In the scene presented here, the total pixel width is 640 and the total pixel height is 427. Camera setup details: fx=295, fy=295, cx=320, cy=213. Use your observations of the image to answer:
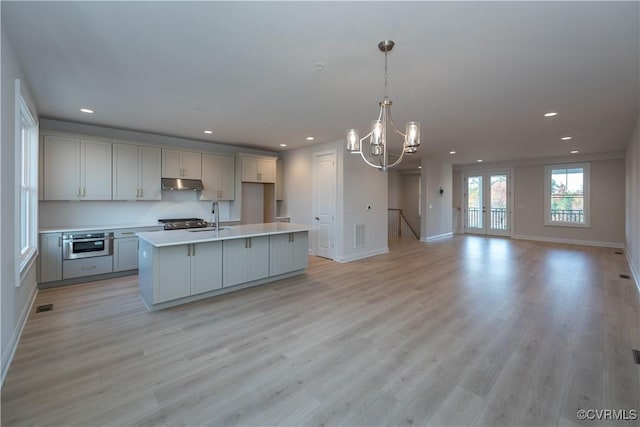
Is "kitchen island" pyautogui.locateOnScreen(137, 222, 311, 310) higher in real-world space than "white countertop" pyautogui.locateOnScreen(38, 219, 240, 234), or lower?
lower

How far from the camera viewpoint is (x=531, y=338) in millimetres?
2928

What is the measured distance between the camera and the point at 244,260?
172 inches

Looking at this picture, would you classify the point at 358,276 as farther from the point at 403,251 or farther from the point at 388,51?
the point at 388,51

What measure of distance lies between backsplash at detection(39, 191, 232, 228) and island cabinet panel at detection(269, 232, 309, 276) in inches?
105

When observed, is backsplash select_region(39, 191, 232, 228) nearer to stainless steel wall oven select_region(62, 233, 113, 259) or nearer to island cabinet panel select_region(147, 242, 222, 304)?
stainless steel wall oven select_region(62, 233, 113, 259)

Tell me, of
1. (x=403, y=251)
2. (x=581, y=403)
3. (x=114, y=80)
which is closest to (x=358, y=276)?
(x=403, y=251)

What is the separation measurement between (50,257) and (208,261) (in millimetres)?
2572

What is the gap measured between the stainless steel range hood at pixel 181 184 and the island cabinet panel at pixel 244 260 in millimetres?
2417

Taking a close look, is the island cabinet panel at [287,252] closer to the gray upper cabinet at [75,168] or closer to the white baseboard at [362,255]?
the white baseboard at [362,255]

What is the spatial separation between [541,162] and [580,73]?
7.55m

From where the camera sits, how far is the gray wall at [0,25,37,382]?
2326 millimetres

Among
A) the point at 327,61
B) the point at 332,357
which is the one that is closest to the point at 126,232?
the point at 332,357

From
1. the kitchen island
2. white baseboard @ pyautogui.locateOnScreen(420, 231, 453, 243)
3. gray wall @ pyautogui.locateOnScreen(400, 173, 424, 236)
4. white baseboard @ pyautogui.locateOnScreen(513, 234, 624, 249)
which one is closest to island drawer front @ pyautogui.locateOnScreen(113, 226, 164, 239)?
the kitchen island

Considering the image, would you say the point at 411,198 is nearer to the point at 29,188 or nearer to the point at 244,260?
the point at 244,260
